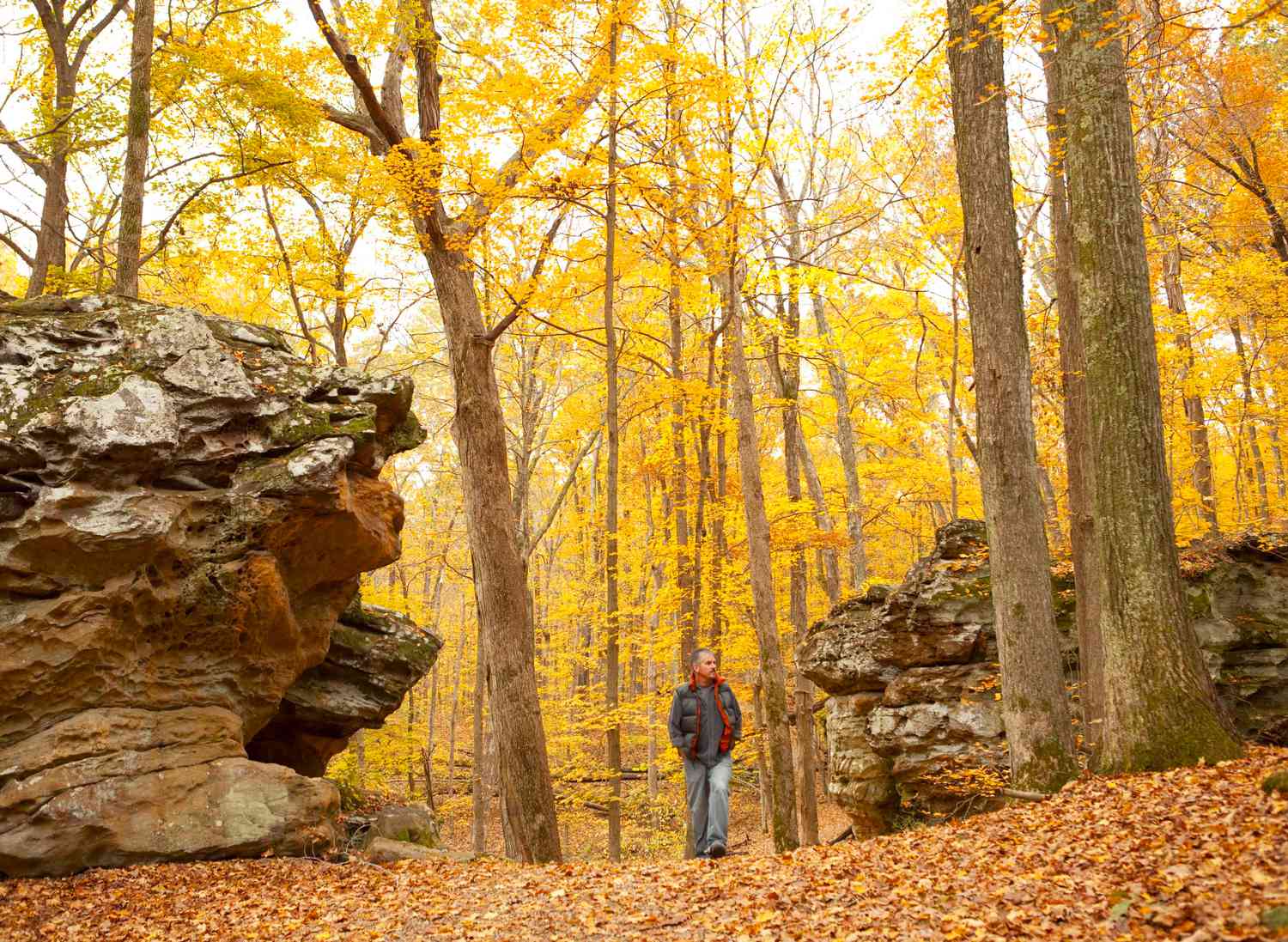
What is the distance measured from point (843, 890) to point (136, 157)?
10.2 m

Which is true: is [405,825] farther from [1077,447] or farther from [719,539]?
[1077,447]

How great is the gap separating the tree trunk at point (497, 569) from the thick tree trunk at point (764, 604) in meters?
3.06

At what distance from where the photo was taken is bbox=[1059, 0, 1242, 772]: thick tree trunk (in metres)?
5.48

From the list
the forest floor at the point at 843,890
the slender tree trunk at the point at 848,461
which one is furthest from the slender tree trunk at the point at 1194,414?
the forest floor at the point at 843,890

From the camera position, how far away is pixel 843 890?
185 inches

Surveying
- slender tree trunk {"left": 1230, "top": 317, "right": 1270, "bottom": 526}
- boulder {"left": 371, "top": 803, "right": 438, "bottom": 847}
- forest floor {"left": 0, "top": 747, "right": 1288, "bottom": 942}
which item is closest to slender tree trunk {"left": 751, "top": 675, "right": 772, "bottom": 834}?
boulder {"left": 371, "top": 803, "right": 438, "bottom": 847}

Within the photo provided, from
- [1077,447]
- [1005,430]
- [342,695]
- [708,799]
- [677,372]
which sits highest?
[677,372]

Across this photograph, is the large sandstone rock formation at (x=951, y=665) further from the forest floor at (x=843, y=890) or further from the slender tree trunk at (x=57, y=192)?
the slender tree trunk at (x=57, y=192)

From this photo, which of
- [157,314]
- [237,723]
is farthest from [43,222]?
[237,723]

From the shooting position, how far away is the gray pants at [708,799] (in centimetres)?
705

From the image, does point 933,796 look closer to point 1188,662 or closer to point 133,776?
point 1188,662

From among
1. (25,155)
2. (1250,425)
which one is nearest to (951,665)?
(1250,425)

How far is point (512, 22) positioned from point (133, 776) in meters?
9.15

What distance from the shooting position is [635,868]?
6.38 m
